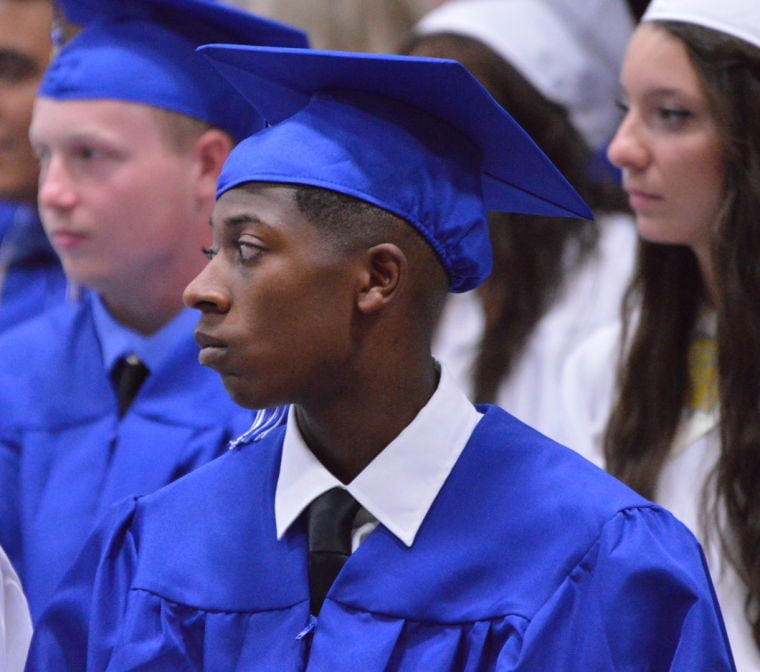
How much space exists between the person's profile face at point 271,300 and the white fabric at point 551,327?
1478 millimetres

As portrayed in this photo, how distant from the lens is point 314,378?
1946 millimetres

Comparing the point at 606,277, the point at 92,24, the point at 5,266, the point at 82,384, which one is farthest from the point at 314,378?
the point at 5,266

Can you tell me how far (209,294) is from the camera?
192 cm

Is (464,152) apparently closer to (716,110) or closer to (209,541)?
(209,541)

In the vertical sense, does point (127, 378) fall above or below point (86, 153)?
below

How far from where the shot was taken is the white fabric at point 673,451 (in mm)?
2629

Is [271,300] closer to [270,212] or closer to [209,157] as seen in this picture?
[270,212]

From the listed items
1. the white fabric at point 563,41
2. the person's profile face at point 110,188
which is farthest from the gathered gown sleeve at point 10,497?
the white fabric at point 563,41

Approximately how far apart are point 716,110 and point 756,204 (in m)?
0.18

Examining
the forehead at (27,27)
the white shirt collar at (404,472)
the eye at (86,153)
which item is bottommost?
the forehead at (27,27)

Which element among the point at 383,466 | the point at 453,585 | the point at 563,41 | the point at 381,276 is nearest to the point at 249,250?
the point at 381,276

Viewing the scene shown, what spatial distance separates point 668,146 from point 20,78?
62.9 inches

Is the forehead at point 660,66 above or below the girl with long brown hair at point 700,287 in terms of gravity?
above

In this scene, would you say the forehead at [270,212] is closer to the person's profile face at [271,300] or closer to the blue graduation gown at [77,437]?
the person's profile face at [271,300]
